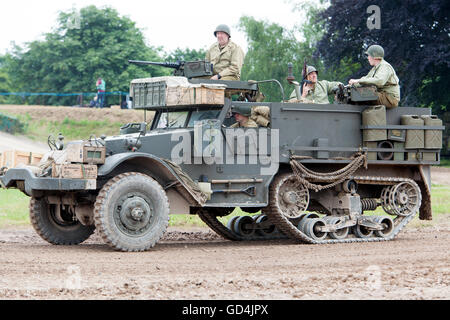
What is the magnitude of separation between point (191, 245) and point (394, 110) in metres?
3.76

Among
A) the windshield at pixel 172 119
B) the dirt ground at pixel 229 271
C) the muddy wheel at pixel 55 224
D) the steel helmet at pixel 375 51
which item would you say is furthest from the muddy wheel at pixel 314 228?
the muddy wheel at pixel 55 224

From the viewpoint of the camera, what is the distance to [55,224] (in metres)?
12.8

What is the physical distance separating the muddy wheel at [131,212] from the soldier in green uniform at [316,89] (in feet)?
11.5

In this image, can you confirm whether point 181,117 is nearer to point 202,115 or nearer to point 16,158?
point 202,115

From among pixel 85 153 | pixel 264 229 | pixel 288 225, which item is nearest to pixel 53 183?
pixel 85 153

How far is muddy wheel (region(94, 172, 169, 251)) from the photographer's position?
11242 mm

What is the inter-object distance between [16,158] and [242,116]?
10.6 ft

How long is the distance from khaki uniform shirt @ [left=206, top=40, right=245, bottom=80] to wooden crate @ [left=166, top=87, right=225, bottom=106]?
41.1 inches

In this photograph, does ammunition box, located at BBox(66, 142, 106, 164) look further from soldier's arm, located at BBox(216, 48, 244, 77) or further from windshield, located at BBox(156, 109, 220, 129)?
soldier's arm, located at BBox(216, 48, 244, 77)

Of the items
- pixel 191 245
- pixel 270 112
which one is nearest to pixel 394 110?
pixel 270 112

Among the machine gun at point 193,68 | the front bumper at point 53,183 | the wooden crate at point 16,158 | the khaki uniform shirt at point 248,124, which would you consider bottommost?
the front bumper at point 53,183

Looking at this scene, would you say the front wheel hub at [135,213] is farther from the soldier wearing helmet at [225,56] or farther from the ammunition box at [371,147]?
the ammunition box at [371,147]

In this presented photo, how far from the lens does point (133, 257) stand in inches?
427

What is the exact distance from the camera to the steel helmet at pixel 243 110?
12.8 meters
